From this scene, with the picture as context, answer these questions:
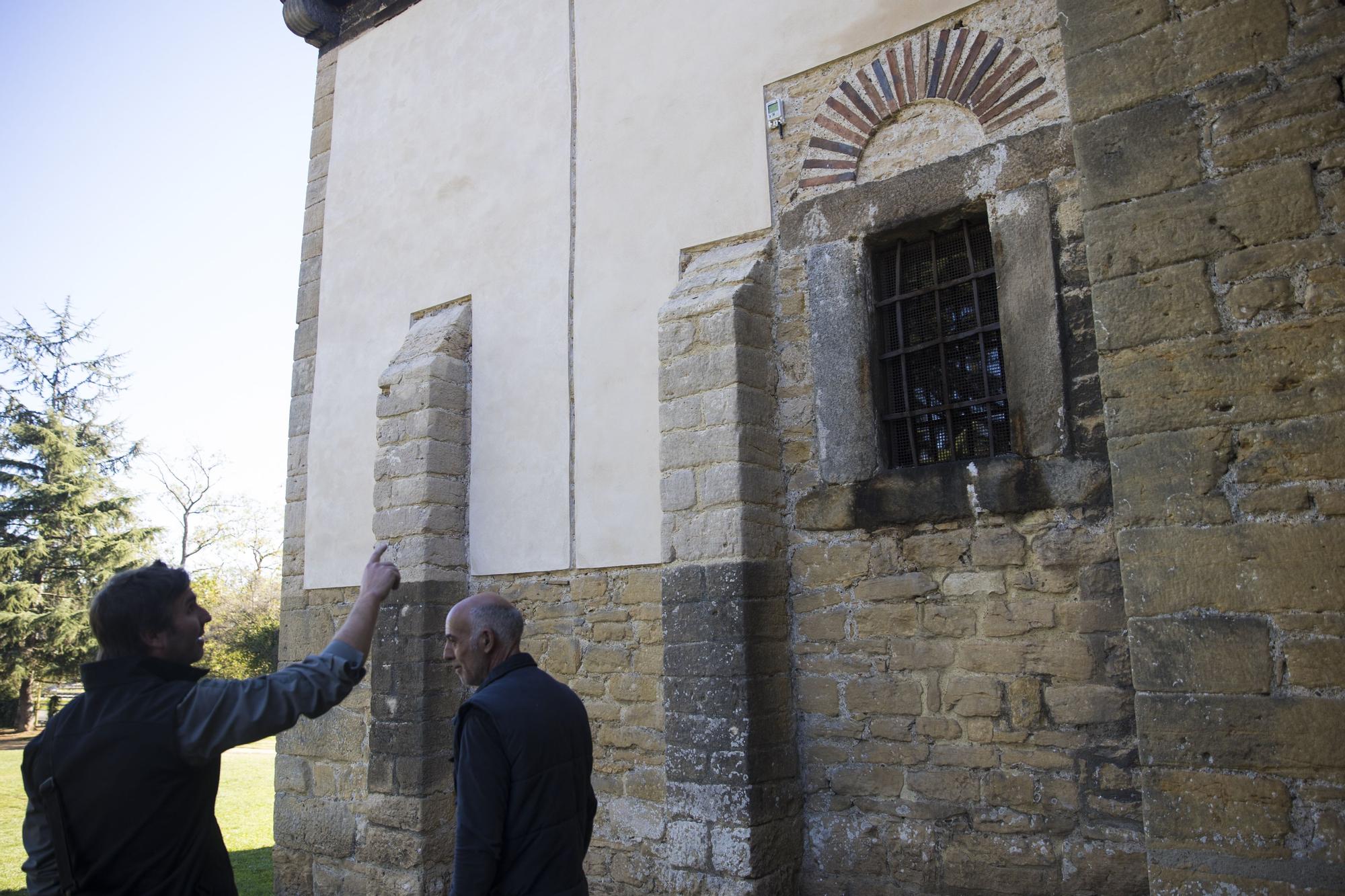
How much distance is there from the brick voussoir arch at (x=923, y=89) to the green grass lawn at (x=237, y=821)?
13.5ft

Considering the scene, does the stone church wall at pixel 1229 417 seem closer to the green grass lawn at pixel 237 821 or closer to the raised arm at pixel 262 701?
the raised arm at pixel 262 701

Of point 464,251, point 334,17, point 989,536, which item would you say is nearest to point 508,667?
point 989,536

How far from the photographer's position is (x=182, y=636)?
225cm

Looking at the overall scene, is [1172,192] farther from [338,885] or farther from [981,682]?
[338,885]

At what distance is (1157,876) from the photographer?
245cm

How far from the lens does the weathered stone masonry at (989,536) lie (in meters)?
2.43

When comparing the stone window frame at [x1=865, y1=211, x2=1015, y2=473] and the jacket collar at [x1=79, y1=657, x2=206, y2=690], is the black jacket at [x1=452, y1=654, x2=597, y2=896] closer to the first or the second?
the jacket collar at [x1=79, y1=657, x2=206, y2=690]

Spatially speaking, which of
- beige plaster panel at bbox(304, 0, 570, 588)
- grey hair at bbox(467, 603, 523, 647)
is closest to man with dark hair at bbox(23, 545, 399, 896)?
grey hair at bbox(467, 603, 523, 647)

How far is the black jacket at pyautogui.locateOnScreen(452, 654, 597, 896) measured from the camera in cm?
237

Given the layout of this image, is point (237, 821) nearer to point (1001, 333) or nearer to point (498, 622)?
point (498, 622)

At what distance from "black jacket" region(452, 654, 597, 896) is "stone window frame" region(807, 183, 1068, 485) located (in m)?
2.38

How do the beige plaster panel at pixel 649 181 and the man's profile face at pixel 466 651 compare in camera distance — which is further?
the beige plaster panel at pixel 649 181

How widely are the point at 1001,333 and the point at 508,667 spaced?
2684 mm

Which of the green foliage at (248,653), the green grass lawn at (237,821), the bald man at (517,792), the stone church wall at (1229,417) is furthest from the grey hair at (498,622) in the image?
the green foliage at (248,653)
